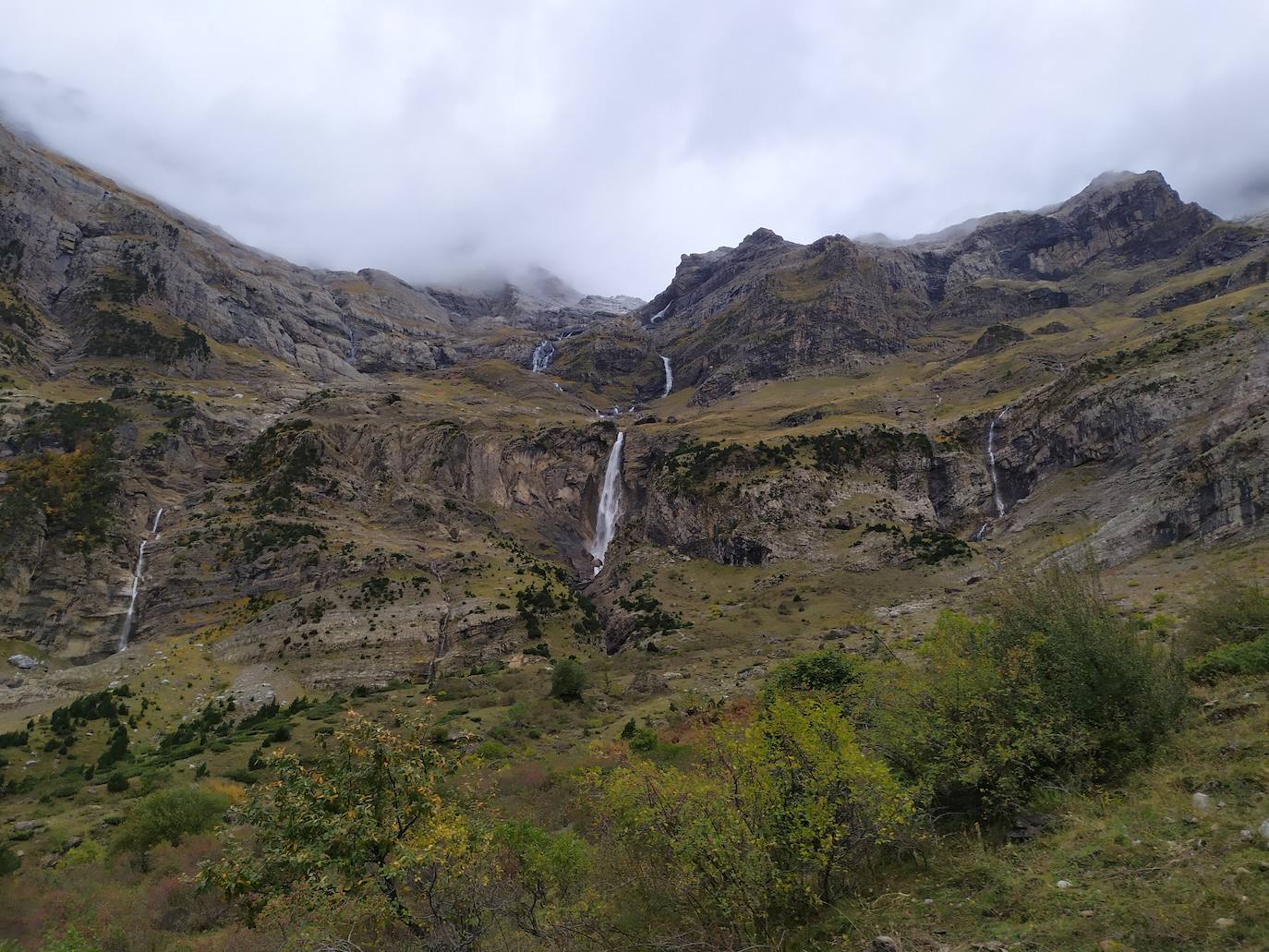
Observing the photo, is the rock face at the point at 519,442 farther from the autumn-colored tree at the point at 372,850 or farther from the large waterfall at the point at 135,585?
the autumn-colored tree at the point at 372,850

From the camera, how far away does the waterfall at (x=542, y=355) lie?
171225mm

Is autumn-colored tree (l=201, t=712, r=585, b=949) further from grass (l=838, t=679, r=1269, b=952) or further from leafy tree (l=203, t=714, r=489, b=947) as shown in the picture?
grass (l=838, t=679, r=1269, b=952)

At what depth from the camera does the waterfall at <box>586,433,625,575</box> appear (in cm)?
8575

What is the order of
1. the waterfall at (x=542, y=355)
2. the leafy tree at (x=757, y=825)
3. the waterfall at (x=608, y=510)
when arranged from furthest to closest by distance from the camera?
1. the waterfall at (x=542, y=355)
2. the waterfall at (x=608, y=510)
3. the leafy tree at (x=757, y=825)

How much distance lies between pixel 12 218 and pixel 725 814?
5472 inches

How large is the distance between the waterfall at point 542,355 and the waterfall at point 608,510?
79405 mm

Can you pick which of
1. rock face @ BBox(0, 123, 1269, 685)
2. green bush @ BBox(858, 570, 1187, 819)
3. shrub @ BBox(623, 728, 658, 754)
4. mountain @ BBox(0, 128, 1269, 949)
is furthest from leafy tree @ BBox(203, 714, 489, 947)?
rock face @ BBox(0, 123, 1269, 685)

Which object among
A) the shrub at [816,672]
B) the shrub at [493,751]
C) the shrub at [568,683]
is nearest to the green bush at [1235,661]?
the shrub at [816,672]

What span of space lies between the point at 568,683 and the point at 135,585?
4274 centimetres

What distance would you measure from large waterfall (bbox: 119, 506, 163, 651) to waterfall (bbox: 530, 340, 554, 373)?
114589 millimetres

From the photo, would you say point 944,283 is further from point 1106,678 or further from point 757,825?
point 757,825

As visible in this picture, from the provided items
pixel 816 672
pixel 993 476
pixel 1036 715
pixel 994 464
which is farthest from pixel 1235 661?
pixel 994 464

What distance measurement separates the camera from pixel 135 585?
172ft

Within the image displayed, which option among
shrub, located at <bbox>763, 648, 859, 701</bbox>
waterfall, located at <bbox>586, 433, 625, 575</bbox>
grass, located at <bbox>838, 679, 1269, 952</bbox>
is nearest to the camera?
grass, located at <bbox>838, 679, 1269, 952</bbox>
